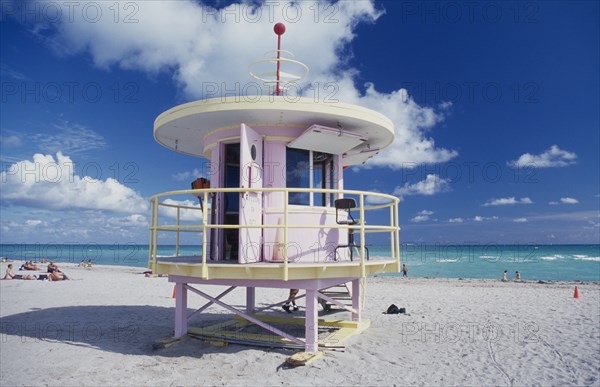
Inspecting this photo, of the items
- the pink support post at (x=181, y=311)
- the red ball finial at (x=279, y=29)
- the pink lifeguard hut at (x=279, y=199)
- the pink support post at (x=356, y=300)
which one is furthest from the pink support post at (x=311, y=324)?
the red ball finial at (x=279, y=29)

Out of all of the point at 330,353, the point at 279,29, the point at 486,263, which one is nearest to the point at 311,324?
the point at 330,353

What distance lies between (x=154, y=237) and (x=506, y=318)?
10.4m

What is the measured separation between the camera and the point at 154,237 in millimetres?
8188

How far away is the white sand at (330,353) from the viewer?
264 inches

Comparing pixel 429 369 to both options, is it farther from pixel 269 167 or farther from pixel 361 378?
pixel 269 167

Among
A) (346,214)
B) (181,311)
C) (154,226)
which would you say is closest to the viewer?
(154,226)

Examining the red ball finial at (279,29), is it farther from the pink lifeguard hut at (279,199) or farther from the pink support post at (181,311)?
the pink support post at (181,311)

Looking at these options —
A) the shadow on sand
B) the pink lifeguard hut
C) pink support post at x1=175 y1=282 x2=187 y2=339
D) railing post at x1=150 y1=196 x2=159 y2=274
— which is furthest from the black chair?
railing post at x1=150 y1=196 x2=159 y2=274

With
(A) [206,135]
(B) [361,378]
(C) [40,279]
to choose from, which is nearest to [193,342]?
(B) [361,378]

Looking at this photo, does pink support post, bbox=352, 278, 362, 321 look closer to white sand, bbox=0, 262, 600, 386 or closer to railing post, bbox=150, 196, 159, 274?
white sand, bbox=0, 262, 600, 386

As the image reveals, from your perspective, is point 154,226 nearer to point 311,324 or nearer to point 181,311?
point 181,311

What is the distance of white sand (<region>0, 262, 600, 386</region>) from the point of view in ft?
22.0

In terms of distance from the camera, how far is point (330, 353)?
7605 millimetres

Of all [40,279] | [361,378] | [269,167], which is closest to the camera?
[361,378]
